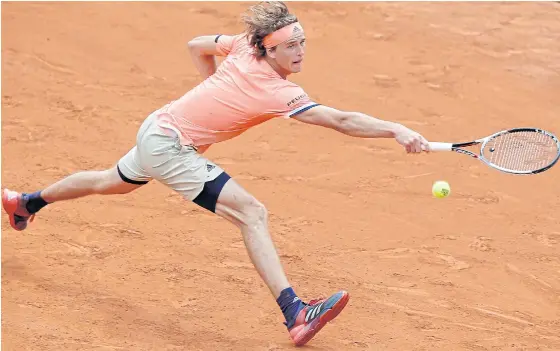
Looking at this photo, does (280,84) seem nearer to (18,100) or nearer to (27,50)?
(18,100)

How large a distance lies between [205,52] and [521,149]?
2.02m

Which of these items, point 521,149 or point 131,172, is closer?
point 521,149

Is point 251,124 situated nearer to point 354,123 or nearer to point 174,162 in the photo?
point 174,162

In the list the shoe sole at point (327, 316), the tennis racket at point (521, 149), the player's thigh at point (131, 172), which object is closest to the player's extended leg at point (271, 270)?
the shoe sole at point (327, 316)

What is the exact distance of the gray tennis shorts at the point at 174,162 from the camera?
5.92 m

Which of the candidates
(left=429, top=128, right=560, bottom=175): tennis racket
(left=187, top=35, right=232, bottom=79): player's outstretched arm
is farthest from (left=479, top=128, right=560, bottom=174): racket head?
(left=187, top=35, right=232, bottom=79): player's outstretched arm

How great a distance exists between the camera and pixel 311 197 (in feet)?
26.3

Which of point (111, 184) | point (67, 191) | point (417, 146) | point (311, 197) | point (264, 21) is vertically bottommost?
point (311, 197)

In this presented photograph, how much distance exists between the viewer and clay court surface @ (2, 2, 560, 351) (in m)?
6.29

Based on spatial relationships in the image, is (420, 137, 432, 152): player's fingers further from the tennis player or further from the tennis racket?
the tennis racket

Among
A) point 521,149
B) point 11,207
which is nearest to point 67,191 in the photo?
point 11,207

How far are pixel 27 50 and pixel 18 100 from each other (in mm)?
1087

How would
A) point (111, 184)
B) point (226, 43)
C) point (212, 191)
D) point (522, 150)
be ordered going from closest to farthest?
point (212, 191)
point (522, 150)
point (226, 43)
point (111, 184)

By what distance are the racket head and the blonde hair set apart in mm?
1353
